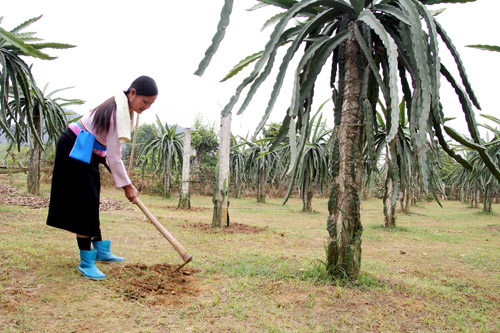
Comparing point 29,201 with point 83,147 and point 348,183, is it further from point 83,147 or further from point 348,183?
point 348,183

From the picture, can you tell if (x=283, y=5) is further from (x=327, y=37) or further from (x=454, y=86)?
(x=454, y=86)

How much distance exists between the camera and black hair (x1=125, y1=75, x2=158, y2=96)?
2.58 meters

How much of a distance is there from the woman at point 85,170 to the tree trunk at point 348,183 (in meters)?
1.57

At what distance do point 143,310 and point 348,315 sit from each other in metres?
1.18

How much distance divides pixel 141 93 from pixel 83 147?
23.1 inches

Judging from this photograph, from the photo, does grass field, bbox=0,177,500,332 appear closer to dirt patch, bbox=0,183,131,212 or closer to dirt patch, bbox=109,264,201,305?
dirt patch, bbox=109,264,201,305

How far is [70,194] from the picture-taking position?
242cm

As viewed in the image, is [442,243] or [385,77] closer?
[385,77]

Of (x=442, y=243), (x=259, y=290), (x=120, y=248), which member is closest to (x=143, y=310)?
Result: (x=259, y=290)

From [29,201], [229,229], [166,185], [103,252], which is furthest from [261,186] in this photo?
[103,252]

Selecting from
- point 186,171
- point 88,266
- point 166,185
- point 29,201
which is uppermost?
point 186,171

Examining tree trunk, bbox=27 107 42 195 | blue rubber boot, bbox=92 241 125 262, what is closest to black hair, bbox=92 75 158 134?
blue rubber boot, bbox=92 241 125 262

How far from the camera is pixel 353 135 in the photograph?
2449 mm

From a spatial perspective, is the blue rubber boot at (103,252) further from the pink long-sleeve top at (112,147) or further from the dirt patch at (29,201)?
the dirt patch at (29,201)
